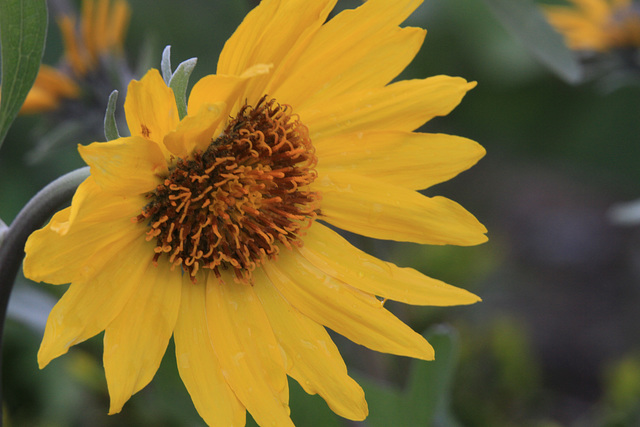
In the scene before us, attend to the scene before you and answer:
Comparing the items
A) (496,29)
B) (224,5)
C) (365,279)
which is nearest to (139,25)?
(224,5)

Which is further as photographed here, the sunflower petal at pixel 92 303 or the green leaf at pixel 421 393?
the green leaf at pixel 421 393

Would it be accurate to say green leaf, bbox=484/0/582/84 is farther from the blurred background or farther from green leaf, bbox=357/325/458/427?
green leaf, bbox=357/325/458/427

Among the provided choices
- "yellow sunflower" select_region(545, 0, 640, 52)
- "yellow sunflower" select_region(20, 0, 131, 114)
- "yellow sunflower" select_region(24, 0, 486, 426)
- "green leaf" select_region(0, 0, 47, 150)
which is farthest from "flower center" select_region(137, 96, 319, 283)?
"yellow sunflower" select_region(545, 0, 640, 52)

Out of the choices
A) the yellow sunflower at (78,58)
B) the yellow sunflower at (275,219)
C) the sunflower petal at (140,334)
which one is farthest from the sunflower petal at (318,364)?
the yellow sunflower at (78,58)

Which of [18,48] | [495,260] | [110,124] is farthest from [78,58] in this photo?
[495,260]

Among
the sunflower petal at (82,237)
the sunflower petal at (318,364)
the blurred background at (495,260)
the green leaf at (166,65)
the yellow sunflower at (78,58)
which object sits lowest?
the blurred background at (495,260)

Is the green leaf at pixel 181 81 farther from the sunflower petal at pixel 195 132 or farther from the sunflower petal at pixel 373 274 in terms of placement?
the sunflower petal at pixel 373 274

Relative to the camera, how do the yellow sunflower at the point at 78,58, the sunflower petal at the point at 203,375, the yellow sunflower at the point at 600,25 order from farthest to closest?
the yellow sunflower at the point at 600,25 → the yellow sunflower at the point at 78,58 → the sunflower petal at the point at 203,375
